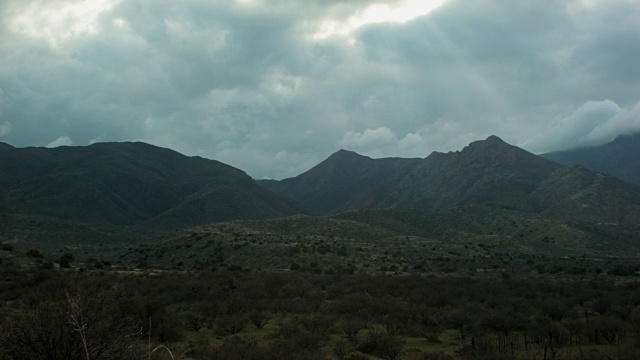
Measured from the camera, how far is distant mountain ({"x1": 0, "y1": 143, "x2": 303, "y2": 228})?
A: 11494 centimetres

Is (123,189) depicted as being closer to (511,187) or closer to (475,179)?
(475,179)

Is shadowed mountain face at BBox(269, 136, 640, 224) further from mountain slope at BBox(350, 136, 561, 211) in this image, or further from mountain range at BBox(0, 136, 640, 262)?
mountain range at BBox(0, 136, 640, 262)

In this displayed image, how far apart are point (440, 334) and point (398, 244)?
168 ft

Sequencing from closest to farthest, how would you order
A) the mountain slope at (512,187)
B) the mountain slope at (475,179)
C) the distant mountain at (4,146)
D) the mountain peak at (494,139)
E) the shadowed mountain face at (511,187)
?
the mountain slope at (512,187) < the shadowed mountain face at (511,187) < the mountain slope at (475,179) < the distant mountain at (4,146) < the mountain peak at (494,139)

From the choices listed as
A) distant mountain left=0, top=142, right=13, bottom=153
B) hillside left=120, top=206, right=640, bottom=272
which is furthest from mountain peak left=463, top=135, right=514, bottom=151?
distant mountain left=0, top=142, right=13, bottom=153

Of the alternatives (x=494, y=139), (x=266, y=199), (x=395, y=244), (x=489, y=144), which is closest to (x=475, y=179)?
(x=489, y=144)

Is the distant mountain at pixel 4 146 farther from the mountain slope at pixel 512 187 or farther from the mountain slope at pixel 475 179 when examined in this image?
the mountain slope at pixel 512 187

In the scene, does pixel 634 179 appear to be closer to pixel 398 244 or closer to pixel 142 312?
pixel 398 244

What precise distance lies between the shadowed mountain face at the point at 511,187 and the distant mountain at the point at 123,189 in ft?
181

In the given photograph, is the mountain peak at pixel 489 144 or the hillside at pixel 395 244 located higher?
the mountain peak at pixel 489 144

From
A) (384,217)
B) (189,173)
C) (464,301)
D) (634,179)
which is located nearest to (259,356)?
(464,301)

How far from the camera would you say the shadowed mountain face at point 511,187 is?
11269 centimetres

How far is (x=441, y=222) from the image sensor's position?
10375 cm

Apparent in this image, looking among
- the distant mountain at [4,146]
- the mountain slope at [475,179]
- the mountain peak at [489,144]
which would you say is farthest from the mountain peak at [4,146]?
the mountain peak at [489,144]
